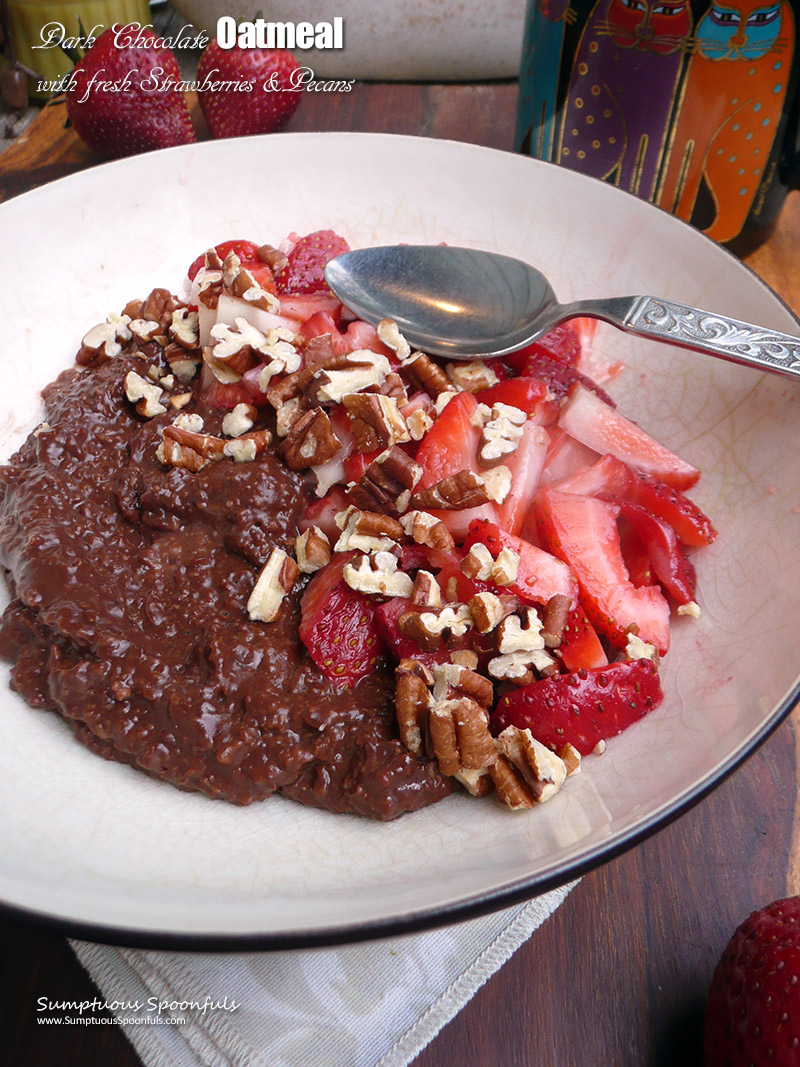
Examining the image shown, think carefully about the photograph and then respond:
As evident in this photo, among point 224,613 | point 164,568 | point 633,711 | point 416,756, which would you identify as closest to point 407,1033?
point 416,756

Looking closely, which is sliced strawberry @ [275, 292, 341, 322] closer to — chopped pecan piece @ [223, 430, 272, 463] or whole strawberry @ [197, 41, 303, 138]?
chopped pecan piece @ [223, 430, 272, 463]

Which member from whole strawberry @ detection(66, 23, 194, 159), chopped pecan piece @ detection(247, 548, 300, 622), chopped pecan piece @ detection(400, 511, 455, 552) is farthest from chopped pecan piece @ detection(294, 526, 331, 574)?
whole strawberry @ detection(66, 23, 194, 159)

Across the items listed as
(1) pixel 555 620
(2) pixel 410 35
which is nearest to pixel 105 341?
(1) pixel 555 620

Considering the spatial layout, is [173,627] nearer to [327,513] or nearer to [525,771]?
[327,513]

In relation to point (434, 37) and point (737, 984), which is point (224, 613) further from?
point (434, 37)

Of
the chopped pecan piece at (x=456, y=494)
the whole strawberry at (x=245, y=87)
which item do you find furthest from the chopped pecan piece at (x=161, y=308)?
the whole strawberry at (x=245, y=87)
